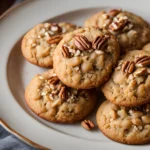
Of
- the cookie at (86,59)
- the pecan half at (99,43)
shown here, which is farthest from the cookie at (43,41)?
the pecan half at (99,43)

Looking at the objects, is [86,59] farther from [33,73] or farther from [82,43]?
[33,73]

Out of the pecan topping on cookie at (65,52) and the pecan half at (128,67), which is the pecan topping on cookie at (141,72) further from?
the pecan topping on cookie at (65,52)

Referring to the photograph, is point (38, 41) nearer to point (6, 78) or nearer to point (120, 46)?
point (6, 78)

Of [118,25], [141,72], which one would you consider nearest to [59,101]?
[141,72]

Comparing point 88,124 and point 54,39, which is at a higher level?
point 54,39

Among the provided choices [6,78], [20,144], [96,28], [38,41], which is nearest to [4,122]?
[20,144]

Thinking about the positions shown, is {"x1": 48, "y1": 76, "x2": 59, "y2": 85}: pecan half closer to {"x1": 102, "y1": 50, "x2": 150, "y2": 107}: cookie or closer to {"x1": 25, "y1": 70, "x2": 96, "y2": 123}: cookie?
{"x1": 25, "y1": 70, "x2": 96, "y2": 123}: cookie
